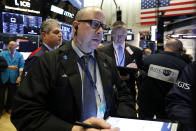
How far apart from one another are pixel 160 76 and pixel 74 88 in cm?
182

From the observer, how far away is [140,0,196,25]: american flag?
761 centimetres

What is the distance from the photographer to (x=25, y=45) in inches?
189

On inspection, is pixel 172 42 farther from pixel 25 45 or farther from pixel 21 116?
pixel 25 45

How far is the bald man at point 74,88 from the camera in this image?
2.98ft

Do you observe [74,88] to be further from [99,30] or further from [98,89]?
[99,30]

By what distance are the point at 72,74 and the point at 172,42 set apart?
2.03m

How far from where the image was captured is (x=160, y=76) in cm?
251

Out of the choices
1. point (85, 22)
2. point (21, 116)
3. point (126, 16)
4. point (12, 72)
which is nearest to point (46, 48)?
point (85, 22)

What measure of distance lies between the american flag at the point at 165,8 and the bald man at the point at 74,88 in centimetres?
722

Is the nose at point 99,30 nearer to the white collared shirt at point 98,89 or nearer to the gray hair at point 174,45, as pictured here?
the white collared shirt at point 98,89

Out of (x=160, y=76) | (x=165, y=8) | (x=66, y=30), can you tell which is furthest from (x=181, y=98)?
(x=165, y=8)

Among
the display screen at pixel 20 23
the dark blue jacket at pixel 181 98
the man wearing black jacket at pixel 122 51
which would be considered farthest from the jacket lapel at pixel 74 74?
the display screen at pixel 20 23

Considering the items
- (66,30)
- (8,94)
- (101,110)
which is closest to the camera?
(101,110)

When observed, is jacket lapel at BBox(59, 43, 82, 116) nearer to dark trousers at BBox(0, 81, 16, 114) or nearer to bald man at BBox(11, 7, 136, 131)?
bald man at BBox(11, 7, 136, 131)
